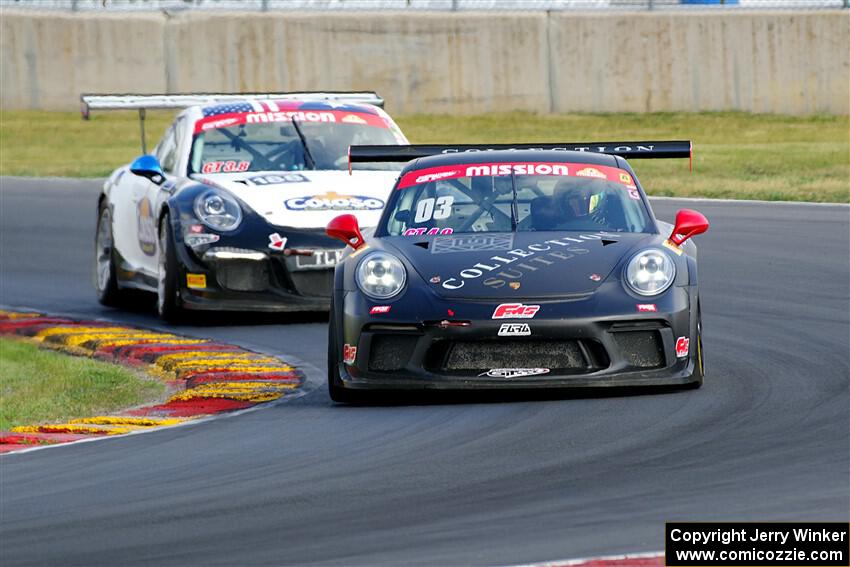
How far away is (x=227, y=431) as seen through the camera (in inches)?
316

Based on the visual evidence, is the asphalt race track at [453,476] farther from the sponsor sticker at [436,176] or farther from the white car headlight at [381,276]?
the sponsor sticker at [436,176]

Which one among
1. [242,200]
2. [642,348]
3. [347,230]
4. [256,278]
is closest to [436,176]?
[347,230]

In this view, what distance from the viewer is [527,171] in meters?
9.52

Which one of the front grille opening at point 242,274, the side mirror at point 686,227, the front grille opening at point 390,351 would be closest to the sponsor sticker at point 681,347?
the side mirror at point 686,227

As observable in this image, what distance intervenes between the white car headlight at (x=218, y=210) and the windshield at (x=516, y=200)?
238 cm

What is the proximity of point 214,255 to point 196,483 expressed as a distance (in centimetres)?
507

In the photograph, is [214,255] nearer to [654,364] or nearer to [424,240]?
[424,240]

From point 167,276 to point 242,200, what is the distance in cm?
70

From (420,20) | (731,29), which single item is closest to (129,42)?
(420,20)

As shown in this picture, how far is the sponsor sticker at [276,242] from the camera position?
11.7 meters

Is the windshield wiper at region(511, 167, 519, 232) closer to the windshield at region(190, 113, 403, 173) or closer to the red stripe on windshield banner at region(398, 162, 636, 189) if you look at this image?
the red stripe on windshield banner at region(398, 162, 636, 189)

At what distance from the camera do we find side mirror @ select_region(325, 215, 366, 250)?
9133 mm

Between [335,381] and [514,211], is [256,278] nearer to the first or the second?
[514,211]

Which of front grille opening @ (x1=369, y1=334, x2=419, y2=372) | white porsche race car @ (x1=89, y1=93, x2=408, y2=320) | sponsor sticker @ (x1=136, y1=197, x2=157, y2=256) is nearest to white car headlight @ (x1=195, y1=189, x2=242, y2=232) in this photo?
white porsche race car @ (x1=89, y1=93, x2=408, y2=320)
